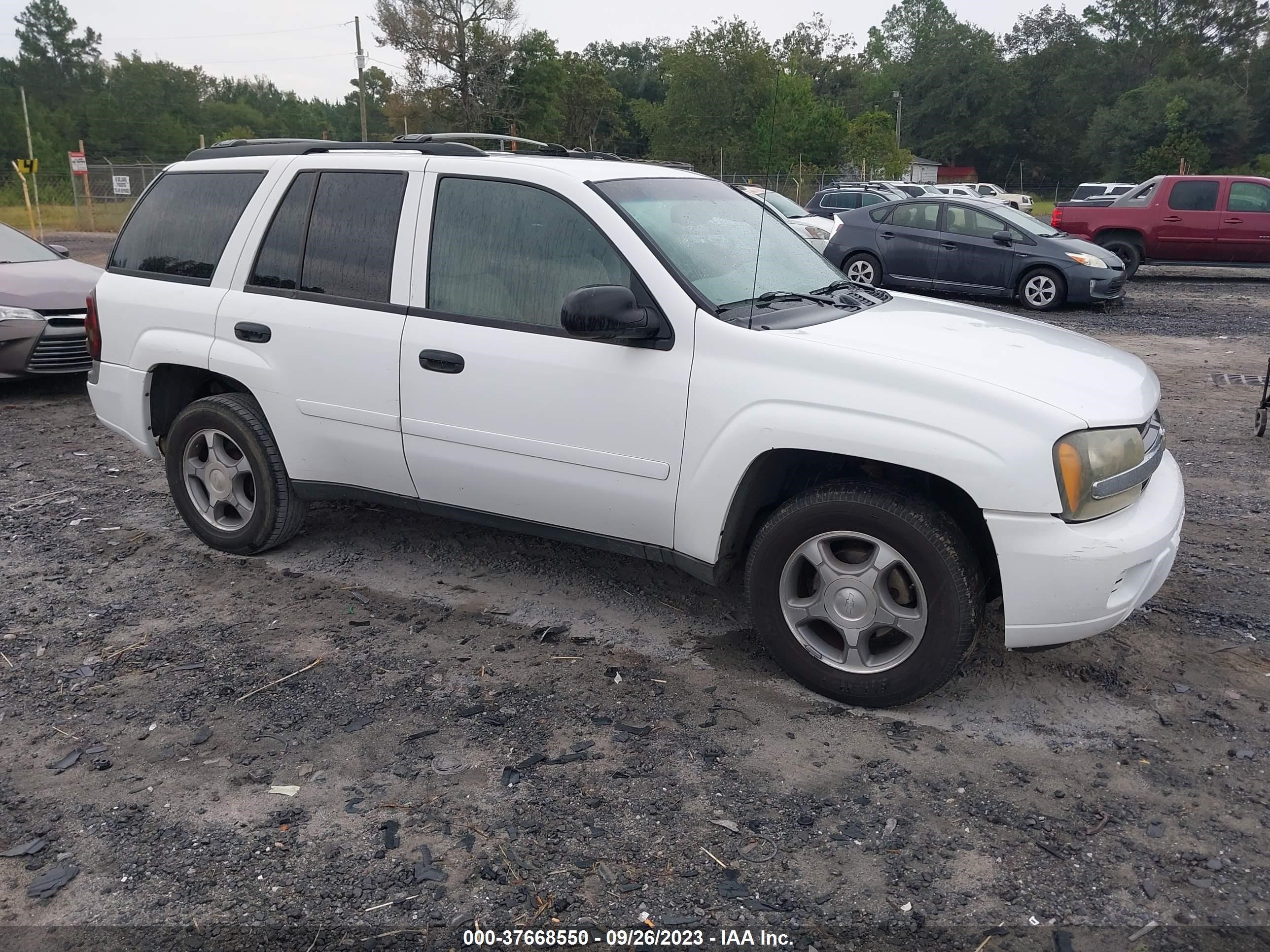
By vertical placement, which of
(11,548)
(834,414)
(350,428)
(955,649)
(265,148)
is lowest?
(11,548)

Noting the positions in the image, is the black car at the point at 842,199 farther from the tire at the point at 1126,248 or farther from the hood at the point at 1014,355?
the hood at the point at 1014,355

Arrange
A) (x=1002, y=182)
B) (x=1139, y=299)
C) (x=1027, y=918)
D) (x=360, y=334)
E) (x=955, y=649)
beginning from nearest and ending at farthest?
(x=1027, y=918) < (x=955, y=649) < (x=360, y=334) < (x=1139, y=299) < (x=1002, y=182)

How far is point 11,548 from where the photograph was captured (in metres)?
5.47

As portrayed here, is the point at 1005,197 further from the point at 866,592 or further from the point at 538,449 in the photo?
the point at 866,592

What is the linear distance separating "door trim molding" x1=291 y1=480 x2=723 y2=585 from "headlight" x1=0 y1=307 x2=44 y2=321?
17.5 feet

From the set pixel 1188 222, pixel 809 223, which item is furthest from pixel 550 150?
pixel 1188 222

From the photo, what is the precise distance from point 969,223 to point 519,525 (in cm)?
1253

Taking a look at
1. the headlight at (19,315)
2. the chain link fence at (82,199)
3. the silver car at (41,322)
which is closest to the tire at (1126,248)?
the silver car at (41,322)

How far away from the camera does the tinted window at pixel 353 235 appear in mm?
4516

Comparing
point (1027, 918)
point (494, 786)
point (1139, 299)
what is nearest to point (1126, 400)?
point (1027, 918)

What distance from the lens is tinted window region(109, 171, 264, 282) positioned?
16.4 ft

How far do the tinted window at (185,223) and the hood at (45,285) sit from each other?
4219 millimetres

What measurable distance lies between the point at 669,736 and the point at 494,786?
2.05 feet

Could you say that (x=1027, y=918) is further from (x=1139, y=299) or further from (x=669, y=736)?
(x=1139, y=299)
